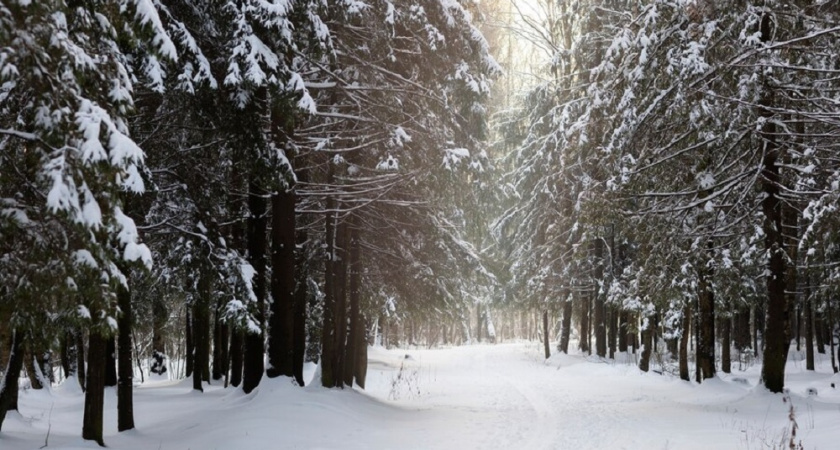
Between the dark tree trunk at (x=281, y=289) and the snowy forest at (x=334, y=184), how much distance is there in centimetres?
4

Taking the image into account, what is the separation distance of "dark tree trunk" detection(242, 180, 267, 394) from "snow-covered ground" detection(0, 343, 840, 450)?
533 millimetres

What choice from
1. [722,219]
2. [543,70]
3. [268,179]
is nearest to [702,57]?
[722,219]

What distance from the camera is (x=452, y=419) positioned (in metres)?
12.1

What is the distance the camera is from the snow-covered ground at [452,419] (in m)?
8.85

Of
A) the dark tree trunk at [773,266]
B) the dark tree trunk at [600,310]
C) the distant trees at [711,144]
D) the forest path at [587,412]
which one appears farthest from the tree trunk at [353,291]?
the dark tree trunk at [600,310]

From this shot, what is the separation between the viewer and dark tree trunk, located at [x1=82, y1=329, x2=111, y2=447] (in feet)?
A: 27.5

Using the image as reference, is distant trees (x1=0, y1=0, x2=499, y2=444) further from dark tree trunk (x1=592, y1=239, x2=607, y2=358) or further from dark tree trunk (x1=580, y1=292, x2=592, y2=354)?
dark tree trunk (x1=580, y1=292, x2=592, y2=354)

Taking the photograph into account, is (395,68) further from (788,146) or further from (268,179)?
(788,146)

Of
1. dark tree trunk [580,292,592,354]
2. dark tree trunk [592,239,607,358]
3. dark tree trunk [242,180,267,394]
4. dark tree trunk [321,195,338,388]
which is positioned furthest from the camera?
dark tree trunk [580,292,592,354]

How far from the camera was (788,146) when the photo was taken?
1269 centimetres

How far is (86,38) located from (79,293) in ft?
8.14

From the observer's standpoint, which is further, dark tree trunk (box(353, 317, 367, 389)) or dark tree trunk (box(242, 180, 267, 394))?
dark tree trunk (box(353, 317, 367, 389))

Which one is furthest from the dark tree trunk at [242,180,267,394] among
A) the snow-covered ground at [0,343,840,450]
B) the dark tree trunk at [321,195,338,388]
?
the dark tree trunk at [321,195,338,388]

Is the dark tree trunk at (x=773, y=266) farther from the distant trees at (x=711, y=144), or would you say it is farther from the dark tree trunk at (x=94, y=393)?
the dark tree trunk at (x=94, y=393)
